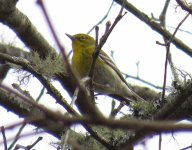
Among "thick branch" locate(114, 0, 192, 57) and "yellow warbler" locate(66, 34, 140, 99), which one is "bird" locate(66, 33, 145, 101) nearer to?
"yellow warbler" locate(66, 34, 140, 99)

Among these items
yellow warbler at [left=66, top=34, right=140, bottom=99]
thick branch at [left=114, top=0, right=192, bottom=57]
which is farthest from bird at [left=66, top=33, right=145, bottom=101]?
thick branch at [left=114, top=0, right=192, bottom=57]

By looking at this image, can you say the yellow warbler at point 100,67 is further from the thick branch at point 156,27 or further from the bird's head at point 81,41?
the thick branch at point 156,27

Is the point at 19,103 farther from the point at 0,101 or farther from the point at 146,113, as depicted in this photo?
the point at 146,113

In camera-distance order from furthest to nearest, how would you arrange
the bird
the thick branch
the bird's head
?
the bird's head, the bird, the thick branch

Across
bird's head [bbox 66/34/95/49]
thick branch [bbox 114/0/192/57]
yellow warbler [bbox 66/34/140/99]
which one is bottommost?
thick branch [bbox 114/0/192/57]

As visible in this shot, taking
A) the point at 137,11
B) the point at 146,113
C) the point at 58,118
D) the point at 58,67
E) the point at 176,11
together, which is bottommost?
the point at 58,118

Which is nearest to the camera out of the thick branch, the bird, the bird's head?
the thick branch

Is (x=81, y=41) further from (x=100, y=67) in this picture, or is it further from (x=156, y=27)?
(x=156, y=27)

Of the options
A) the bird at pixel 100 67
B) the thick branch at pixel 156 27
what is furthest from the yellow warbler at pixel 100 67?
the thick branch at pixel 156 27

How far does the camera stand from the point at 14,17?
4.11 metres

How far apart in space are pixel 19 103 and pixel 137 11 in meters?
1.95

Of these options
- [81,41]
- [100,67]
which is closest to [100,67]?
[100,67]

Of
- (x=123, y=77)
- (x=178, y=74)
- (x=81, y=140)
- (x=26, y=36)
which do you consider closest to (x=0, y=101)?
(x=26, y=36)

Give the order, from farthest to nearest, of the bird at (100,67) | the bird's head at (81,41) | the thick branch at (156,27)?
the bird's head at (81,41) < the bird at (100,67) < the thick branch at (156,27)
